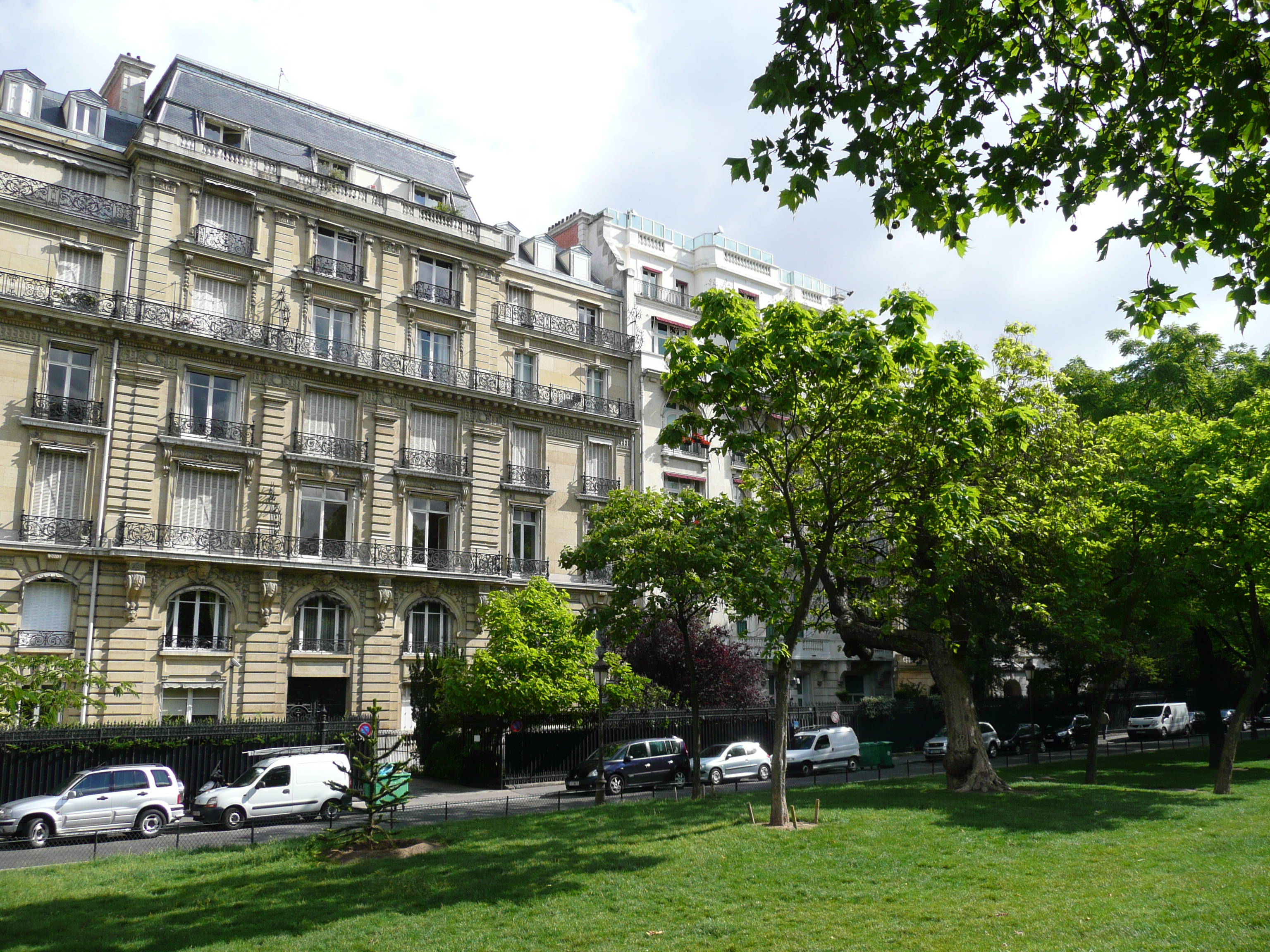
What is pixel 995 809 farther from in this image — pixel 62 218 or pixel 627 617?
pixel 62 218

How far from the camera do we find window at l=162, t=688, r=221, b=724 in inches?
1212

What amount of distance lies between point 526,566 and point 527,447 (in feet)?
17.4

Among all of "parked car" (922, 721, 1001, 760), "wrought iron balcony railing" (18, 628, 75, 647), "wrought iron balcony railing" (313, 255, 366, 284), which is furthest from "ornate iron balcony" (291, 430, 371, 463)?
"parked car" (922, 721, 1001, 760)

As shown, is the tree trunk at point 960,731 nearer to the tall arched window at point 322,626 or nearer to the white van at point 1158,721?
the tall arched window at point 322,626

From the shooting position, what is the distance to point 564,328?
143 feet

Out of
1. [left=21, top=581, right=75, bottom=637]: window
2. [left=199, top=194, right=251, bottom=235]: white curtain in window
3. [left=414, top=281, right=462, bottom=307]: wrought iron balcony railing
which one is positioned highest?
[left=199, top=194, right=251, bottom=235]: white curtain in window

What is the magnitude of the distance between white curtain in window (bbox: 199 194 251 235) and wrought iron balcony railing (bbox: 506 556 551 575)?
52.4ft

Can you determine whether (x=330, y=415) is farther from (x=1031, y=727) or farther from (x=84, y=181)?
(x=1031, y=727)

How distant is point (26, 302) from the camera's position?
97.5 ft

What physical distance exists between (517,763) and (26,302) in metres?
21.2

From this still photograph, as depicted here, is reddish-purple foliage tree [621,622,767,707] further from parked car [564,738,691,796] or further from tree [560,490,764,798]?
tree [560,490,764,798]

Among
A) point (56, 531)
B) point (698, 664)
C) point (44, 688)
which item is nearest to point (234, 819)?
point (44, 688)

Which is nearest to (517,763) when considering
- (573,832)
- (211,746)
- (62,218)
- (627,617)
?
(211,746)

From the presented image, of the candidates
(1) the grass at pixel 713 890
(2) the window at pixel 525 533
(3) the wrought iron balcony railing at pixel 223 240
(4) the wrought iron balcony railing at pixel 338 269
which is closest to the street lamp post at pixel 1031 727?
(1) the grass at pixel 713 890
